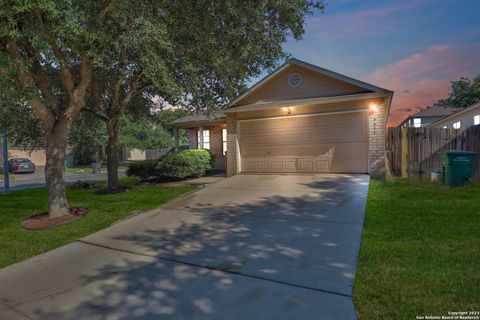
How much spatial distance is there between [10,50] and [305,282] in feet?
24.7

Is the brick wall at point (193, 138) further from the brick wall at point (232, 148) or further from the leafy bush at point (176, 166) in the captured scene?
the brick wall at point (232, 148)

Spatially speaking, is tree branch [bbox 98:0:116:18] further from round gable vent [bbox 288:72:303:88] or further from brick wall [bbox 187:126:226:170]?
brick wall [bbox 187:126:226:170]

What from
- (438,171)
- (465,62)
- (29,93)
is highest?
(465,62)

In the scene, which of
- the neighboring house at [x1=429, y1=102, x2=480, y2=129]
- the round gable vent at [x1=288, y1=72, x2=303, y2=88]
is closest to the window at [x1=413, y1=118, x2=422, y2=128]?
A: the neighboring house at [x1=429, y1=102, x2=480, y2=129]

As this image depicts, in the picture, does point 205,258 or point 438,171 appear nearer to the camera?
point 205,258

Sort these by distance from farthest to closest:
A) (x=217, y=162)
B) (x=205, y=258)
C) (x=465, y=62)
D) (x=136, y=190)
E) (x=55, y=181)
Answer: (x=217, y=162)
(x=465, y=62)
(x=136, y=190)
(x=55, y=181)
(x=205, y=258)

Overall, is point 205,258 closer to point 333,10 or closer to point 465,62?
point 333,10

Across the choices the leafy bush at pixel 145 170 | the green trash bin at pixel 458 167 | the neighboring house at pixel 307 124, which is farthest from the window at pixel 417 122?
the leafy bush at pixel 145 170

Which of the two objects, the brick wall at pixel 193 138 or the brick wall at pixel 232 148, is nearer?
the brick wall at pixel 232 148

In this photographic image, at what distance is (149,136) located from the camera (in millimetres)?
40750

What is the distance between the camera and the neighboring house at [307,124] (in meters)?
10.7

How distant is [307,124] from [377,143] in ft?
8.72

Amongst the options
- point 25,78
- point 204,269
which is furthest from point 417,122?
point 25,78

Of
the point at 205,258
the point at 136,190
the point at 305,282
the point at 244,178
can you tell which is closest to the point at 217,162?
the point at 244,178
